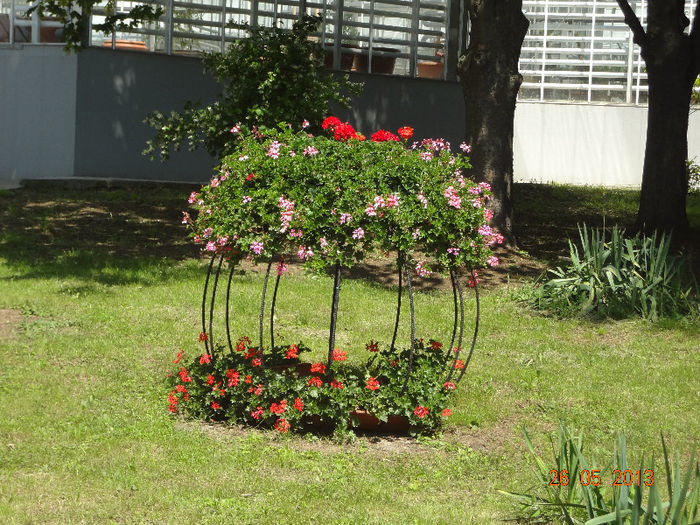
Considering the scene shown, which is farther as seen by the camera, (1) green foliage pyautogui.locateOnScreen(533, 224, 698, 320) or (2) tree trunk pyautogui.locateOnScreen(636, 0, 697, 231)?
(2) tree trunk pyautogui.locateOnScreen(636, 0, 697, 231)

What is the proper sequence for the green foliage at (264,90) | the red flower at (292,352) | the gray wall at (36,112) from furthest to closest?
1. the gray wall at (36,112)
2. the green foliage at (264,90)
3. the red flower at (292,352)

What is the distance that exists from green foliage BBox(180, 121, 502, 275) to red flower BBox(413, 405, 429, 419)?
778 millimetres

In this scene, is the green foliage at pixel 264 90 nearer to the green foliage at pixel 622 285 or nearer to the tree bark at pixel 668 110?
the green foliage at pixel 622 285

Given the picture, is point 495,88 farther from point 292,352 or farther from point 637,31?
point 292,352

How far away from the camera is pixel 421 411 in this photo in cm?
571

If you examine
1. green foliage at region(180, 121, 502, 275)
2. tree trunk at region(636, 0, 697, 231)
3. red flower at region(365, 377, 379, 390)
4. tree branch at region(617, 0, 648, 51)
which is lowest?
red flower at region(365, 377, 379, 390)

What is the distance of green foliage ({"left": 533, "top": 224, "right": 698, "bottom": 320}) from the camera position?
8.94m

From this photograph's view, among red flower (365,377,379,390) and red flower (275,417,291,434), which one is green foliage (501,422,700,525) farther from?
red flower (275,417,291,434)

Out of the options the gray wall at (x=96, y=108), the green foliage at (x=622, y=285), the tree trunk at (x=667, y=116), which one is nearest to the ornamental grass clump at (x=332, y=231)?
the green foliage at (x=622, y=285)

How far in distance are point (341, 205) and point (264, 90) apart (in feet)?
20.8

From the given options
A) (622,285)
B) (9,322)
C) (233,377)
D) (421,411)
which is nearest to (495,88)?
(622,285)

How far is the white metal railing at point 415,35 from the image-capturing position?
16.3 metres

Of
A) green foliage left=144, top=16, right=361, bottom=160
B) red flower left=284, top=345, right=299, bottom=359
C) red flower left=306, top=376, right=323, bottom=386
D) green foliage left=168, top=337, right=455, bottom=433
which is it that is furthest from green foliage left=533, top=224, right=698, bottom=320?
red flower left=306, top=376, right=323, bottom=386

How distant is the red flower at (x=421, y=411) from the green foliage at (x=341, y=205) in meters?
0.78
